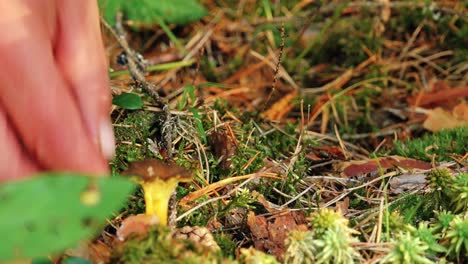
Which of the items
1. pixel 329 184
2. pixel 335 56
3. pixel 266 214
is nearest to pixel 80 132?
pixel 266 214

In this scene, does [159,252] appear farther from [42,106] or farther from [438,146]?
[438,146]

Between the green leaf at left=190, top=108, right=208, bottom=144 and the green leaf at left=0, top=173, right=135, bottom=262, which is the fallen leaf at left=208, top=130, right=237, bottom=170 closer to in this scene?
the green leaf at left=190, top=108, right=208, bottom=144

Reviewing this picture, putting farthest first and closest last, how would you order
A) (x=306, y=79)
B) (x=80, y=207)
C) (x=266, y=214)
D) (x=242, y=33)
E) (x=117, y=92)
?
(x=242, y=33) < (x=306, y=79) < (x=117, y=92) < (x=266, y=214) < (x=80, y=207)

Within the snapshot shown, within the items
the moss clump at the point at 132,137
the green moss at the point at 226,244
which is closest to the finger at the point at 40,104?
the green moss at the point at 226,244

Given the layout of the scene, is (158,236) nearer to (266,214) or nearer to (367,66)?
(266,214)

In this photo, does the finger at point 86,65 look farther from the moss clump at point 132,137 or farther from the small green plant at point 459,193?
the small green plant at point 459,193

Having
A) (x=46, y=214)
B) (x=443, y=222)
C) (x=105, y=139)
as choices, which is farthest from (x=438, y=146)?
(x=46, y=214)
